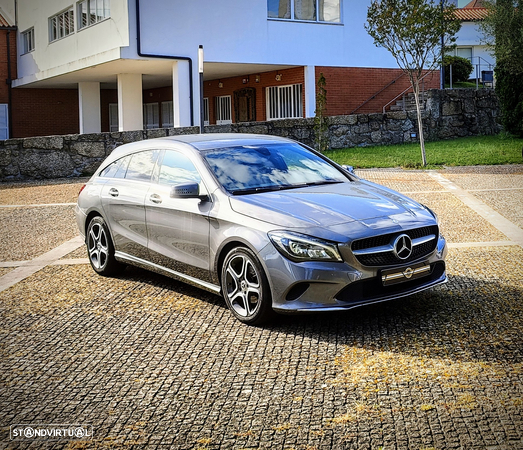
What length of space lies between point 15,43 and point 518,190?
92.6 ft

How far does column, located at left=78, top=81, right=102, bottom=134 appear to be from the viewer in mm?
30797

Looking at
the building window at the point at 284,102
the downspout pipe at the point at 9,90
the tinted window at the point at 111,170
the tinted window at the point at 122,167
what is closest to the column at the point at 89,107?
the downspout pipe at the point at 9,90

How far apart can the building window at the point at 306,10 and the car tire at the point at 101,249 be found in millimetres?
19807

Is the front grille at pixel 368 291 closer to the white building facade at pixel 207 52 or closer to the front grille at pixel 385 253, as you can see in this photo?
the front grille at pixel 385 253

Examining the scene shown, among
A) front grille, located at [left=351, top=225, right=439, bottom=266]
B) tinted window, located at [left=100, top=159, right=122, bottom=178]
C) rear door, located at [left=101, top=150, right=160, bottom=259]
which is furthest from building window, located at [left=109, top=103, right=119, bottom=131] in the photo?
front grille, located at [left=351, top=225, right=439, bottom=266]

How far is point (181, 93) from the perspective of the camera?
2481cm

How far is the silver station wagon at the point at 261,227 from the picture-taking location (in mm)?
5379

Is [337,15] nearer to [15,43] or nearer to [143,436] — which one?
[15,43]

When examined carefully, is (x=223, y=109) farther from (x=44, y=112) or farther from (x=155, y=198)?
(x=155, y=198)

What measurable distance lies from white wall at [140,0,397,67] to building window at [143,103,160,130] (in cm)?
1143

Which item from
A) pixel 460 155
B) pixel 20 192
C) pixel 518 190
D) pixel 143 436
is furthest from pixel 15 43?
pixel 143 436

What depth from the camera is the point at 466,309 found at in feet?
19.8

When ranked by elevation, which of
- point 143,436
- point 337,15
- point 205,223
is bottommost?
point 143,436

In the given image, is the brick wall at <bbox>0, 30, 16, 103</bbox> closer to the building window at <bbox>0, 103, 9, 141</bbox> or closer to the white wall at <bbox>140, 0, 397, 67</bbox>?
the building window at <bbox>0, 103, 9, 141</bbox>
